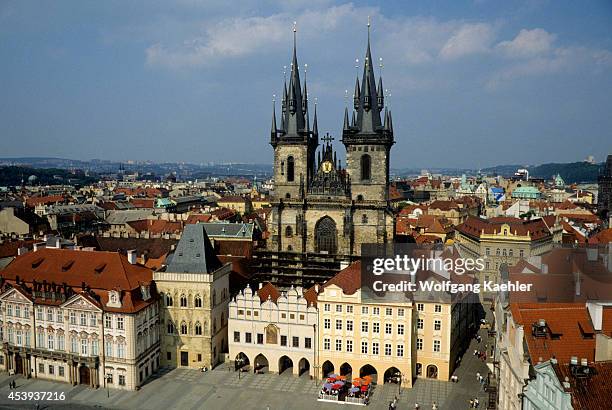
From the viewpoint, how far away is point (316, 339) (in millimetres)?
61062

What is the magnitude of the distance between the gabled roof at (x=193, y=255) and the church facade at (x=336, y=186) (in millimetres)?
18334

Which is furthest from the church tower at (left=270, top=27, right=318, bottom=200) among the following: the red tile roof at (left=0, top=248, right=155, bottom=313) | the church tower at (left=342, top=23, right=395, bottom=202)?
the red tile roof at (left=0, top=248, right=155, bottom=313)

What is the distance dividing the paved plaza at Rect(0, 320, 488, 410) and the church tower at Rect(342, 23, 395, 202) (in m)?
27.5

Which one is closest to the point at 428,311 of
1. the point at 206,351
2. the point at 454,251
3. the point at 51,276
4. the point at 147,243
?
the point at 454,251

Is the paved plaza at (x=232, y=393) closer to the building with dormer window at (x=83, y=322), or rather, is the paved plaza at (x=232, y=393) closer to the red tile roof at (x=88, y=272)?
the building with dormer window at (x=83, y=322)

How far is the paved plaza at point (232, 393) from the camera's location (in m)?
54.3

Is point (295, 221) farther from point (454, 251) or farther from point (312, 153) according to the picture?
point (454, 251)

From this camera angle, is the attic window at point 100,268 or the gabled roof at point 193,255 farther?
the gabled roof at point 193,255

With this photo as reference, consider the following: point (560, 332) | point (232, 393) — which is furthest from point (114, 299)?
point (560, 332)

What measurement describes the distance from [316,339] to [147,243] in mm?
43963

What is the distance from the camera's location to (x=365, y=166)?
80.7 metres

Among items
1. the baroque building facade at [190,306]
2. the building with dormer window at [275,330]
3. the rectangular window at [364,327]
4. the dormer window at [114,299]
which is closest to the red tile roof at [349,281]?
the rectangular window at [364,327]

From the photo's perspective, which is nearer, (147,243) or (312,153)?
(312,153)

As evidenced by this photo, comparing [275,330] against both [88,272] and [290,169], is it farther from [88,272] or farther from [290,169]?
[290,169]
